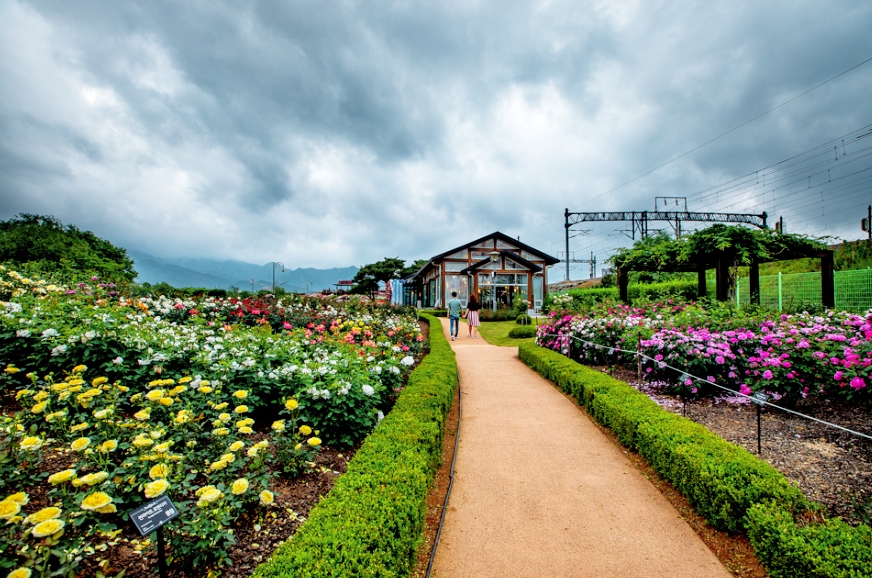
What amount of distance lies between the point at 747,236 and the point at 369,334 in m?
10.2

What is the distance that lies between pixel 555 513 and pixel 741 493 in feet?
4.53

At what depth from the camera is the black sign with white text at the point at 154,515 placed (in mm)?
1660

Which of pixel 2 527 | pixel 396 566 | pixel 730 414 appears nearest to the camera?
pixel 2 527

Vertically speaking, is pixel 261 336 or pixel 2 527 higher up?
pixel 261 336

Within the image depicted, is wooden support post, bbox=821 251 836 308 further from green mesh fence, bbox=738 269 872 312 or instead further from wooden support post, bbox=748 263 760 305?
wooden support post, bbox=748 263 760 305

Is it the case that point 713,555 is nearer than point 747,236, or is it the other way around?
point 713,555

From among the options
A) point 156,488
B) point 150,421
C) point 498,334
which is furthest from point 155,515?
point 498,334

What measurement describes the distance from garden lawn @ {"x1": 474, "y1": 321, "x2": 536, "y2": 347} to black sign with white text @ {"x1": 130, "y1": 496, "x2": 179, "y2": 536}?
34.9ft

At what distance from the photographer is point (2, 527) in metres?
1.88

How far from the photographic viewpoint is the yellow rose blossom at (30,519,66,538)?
151 centimetres

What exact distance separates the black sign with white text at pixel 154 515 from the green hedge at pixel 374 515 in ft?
1.79

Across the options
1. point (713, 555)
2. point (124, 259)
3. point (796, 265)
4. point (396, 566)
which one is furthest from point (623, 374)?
point (124, 259)

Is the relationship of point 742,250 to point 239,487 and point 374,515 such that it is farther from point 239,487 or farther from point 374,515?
point 239,487

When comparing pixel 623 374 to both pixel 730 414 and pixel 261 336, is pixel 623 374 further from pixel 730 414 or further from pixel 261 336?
pixel 261 336
